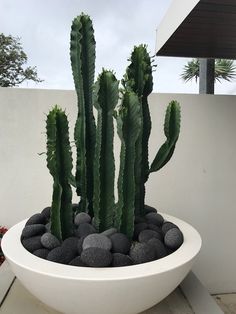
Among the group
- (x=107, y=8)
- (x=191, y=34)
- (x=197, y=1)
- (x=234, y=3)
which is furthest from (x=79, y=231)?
(x=107, y=8)

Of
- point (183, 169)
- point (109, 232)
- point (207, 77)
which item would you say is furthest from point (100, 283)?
point (207, 77)

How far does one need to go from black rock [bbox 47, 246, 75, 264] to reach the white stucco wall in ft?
3.40

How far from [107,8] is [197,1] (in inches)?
84.7

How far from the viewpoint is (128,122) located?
1058 mm

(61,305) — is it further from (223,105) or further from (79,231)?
(223,105)

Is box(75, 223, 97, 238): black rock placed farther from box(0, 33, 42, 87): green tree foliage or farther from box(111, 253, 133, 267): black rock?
box(0, 33, 42, 87): green tree foliage

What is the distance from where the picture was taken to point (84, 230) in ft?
3.85

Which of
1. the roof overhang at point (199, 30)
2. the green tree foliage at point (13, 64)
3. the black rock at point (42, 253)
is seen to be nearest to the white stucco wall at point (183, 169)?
the roof overhang at point (199, 30)

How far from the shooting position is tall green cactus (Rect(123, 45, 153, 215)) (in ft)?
4.17

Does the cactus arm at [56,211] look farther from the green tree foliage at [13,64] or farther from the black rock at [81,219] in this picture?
the green tree foliage at [13,64]

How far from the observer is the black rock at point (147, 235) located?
1.15 meters

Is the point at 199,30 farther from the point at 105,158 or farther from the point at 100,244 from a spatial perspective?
the point at 100,244

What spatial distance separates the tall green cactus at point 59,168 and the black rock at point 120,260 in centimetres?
25

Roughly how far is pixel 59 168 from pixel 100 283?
1.42 feet
